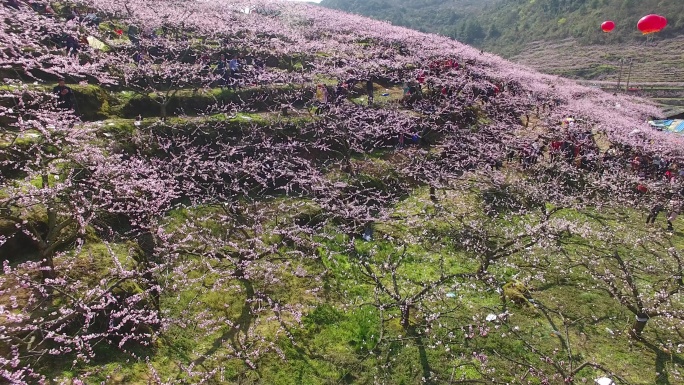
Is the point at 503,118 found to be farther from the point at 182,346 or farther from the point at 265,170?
the point at 182,346

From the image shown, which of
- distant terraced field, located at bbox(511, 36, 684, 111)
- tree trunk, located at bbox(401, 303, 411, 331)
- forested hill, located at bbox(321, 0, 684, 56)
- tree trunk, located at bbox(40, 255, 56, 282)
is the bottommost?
tree trunk, located at bbox(401, 303, 411, 331)

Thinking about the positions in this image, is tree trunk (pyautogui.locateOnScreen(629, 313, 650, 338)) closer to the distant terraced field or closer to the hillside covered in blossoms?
the hillside covered in blossoms

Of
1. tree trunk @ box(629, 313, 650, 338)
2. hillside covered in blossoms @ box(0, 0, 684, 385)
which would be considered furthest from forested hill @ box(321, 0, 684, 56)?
tree trunk @ box(629, 313, 650, 338)

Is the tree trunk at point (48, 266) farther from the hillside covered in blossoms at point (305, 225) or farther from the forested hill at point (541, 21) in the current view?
the forested hill at point (541, 21)

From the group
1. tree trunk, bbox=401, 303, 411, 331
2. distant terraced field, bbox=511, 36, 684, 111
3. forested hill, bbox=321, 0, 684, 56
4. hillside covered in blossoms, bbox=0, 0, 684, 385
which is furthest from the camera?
forested hill, bbox=321, 0, 684, 56

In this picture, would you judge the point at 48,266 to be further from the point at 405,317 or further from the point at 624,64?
the point at 624,64
